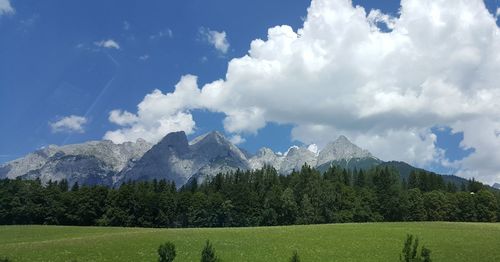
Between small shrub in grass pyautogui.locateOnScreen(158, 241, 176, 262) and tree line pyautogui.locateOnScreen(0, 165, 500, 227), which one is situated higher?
tree line pyautogui.locateOnScreen(0, 165, 500, 227)

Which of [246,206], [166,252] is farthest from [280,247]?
[246,206]

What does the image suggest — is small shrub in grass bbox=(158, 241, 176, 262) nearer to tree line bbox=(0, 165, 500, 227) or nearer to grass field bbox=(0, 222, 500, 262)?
grass field bbox=(0, 222, 500, 262)

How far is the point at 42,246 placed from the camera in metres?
52.4

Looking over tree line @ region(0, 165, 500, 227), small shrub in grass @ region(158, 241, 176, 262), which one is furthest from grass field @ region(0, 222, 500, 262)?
tree line @ region(0, 165, 500, 227)

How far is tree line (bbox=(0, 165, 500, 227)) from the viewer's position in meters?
132

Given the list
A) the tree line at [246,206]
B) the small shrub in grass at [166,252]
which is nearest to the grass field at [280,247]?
the small shrub in grass at [166,252]

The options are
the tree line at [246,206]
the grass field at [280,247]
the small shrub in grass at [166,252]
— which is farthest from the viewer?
the tree line at [246,206]

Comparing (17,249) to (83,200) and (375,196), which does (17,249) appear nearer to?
(83,200)

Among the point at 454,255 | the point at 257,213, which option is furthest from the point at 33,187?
the point at 454,255

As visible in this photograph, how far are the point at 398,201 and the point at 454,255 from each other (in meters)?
91.3

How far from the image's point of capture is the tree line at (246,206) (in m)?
132

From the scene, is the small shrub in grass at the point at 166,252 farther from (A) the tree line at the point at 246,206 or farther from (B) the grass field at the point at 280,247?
(A) the tree line at the point at 246,206

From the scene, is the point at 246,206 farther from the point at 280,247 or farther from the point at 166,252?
the point at 166,252

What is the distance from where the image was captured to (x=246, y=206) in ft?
480
